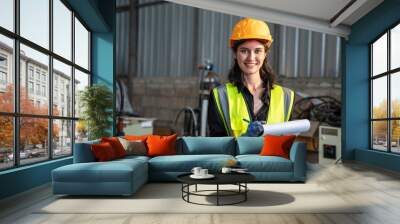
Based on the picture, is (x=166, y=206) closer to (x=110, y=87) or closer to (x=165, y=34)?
(x=110, y=87)

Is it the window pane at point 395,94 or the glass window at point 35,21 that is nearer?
the glass window at point 35,21

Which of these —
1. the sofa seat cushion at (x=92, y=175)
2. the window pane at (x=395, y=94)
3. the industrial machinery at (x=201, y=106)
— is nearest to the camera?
the sofa seat cushion at (x=92, y=175)

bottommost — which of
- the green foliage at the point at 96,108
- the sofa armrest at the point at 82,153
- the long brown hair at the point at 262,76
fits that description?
the sofa armrest at the point at 82,153

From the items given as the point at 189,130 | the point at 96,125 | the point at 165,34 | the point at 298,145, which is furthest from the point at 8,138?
the point at 165,34

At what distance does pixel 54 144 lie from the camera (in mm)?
6137

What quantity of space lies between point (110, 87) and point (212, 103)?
6.87 feet

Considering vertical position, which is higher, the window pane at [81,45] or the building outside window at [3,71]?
the window pane at [81,45]

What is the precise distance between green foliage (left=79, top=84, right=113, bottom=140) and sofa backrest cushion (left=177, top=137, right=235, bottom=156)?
201 centimetres

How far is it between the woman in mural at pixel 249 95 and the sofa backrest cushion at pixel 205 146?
1.65 m

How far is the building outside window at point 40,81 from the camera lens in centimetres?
464

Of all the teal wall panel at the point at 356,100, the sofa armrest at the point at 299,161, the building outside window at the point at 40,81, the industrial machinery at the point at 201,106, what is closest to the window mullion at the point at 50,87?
the building outside window at the point at 40,81

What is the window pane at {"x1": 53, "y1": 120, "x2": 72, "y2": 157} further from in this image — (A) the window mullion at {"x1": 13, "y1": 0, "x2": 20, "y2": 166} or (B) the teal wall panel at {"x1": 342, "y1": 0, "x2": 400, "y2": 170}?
(B) the teal wall panel at {"x1": 342, "y1": 0, "x2": 400, "y2": 170}

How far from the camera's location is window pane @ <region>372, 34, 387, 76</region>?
8.40 meters

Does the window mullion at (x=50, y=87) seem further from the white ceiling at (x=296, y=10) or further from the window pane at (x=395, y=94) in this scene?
the window pane at (x=395, y=94)
